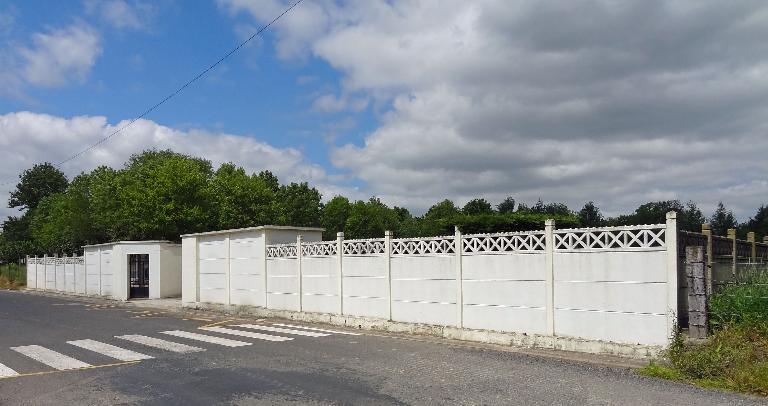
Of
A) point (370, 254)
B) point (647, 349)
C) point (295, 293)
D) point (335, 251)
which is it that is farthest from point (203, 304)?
point (647, 349)

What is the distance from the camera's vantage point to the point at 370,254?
1506cm

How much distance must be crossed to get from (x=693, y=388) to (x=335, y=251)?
10.0m

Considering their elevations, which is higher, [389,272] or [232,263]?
[389,272]

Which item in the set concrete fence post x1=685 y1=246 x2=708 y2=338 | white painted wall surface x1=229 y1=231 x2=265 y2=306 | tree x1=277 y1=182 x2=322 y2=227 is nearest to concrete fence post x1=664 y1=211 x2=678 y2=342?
concrete fence post x1=685 y1=246 x2=708 y2=338

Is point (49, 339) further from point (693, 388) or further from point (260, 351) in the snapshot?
point (693, 388)

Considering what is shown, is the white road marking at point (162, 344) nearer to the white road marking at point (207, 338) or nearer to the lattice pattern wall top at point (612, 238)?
the white road marking at point (207, 338)

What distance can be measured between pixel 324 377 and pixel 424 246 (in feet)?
17.9

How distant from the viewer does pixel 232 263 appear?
20734 mm

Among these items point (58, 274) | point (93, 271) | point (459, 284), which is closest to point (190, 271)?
point (459, 284)

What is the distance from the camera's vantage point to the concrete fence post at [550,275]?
11.0 metres

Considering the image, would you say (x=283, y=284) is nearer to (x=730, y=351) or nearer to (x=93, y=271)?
(x=730, y=351)

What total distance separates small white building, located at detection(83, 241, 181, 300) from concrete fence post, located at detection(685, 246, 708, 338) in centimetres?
2413

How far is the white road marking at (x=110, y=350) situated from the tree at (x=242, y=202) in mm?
27078

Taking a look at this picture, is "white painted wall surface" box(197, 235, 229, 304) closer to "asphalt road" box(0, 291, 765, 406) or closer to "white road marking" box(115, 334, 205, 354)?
"white road marking" box(115, 334, 205, 354)
